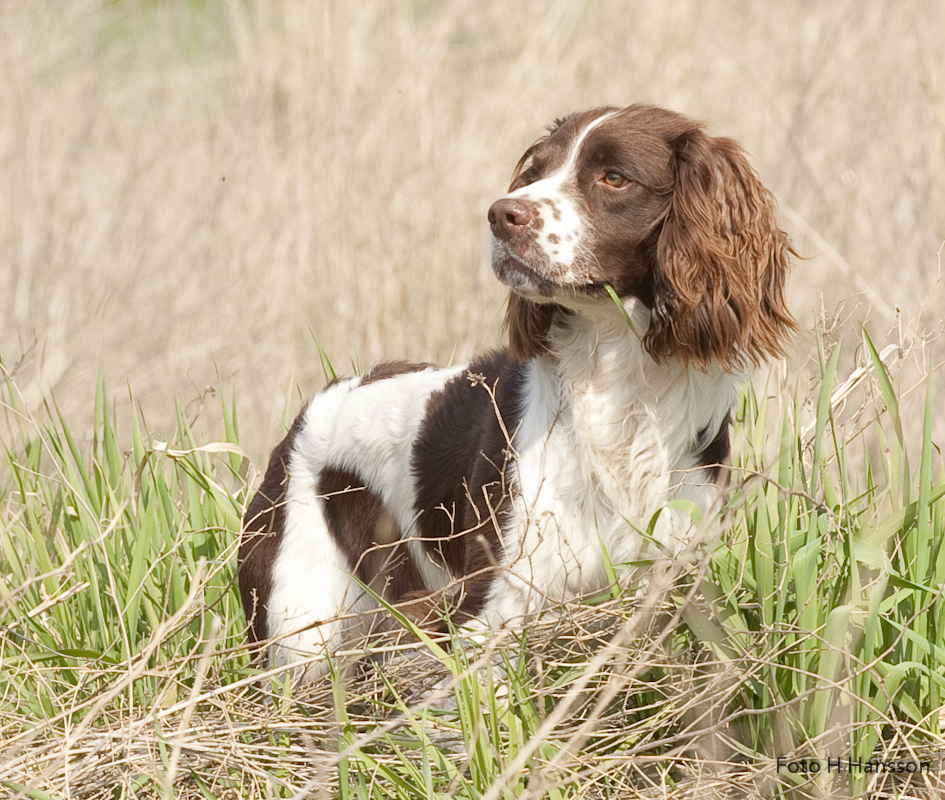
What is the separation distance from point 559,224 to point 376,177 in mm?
2946

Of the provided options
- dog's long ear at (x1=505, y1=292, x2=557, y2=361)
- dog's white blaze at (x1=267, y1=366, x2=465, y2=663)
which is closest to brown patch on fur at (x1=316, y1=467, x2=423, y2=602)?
dog's white blaze at (x1=267, y1=366, x2=465, y2=663)

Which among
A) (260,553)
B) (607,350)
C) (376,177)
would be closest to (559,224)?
(607,350)

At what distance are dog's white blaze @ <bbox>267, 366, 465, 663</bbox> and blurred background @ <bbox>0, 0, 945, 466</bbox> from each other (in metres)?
1.44

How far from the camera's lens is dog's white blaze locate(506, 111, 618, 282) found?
2551 mm

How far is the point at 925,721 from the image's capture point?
7.48 feet

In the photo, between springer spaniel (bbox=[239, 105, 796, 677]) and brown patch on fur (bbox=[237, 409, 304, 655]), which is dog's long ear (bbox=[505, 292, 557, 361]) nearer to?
springer spaniel (bbox=[239, 105, 796, 677])

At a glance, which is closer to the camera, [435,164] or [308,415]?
[308,415]

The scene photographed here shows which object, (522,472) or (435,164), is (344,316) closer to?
(435,164)

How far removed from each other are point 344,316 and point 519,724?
10.5 ft

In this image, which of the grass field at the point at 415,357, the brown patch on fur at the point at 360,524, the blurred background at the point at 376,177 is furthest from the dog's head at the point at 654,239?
the blurred background at the point at 376,177

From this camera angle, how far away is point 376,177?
5.39 metres

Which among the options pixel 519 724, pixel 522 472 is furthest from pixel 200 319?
pixel 519 724

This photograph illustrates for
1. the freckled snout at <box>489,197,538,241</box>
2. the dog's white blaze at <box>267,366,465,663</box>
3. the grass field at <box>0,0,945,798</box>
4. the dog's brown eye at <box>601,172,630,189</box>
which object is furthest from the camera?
the dog's white blaze at <box>267,366,465,663</box>

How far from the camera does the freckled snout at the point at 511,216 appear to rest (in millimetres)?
2551
